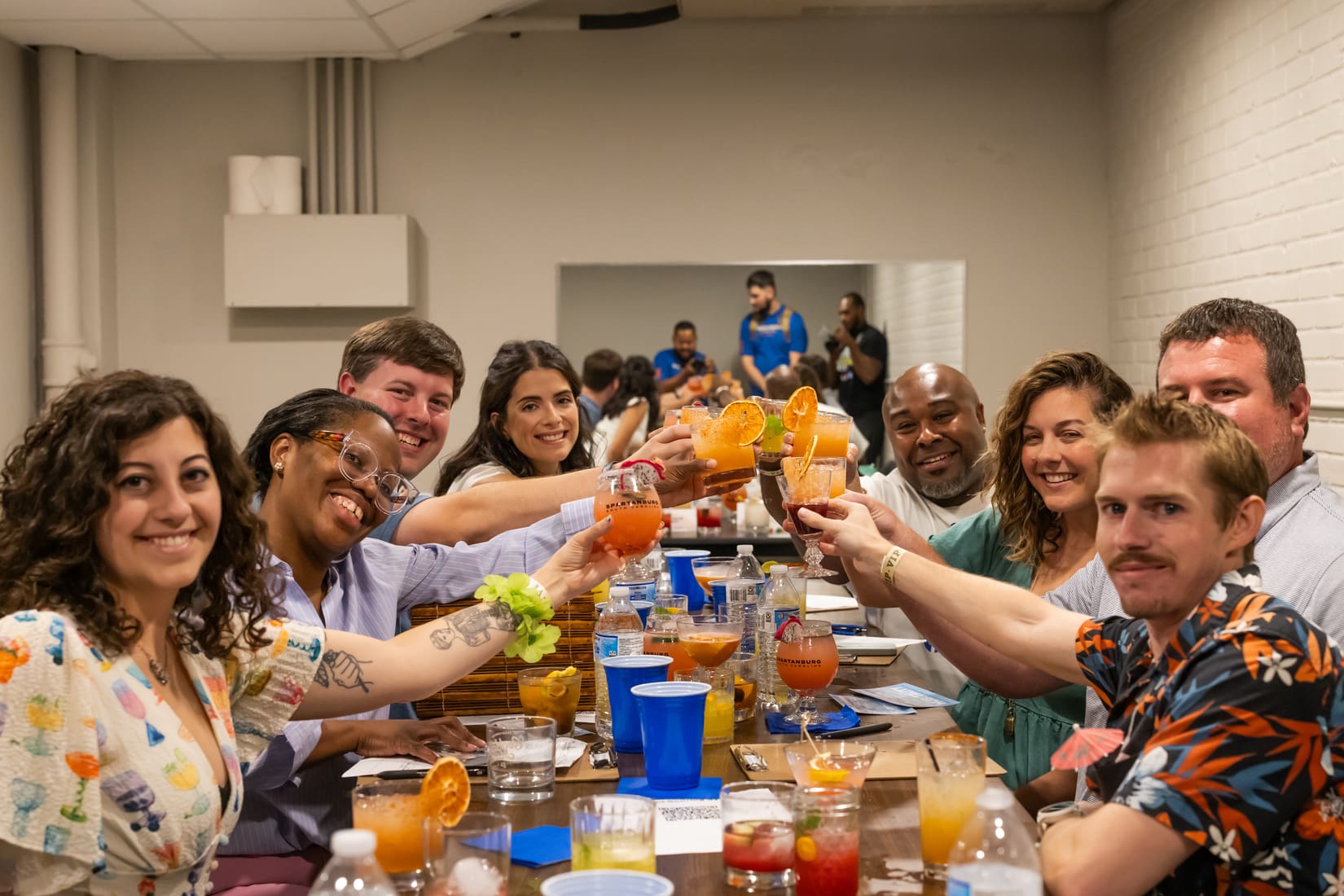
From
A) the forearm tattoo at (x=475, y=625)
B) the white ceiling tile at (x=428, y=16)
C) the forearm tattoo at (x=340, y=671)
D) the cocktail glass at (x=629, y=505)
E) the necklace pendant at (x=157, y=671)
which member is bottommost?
the forearm tattoo at (x=340, y=671)

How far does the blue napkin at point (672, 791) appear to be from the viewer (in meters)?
1.85

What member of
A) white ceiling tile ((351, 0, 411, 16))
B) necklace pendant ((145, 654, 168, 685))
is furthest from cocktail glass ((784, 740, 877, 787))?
white ceiling tile ((351, 0, 411, 16))

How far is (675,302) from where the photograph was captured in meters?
7.35

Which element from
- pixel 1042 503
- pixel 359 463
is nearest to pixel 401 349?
pixel 359 463

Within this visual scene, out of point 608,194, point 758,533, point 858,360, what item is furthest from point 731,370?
point 758,533

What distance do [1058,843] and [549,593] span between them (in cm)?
102

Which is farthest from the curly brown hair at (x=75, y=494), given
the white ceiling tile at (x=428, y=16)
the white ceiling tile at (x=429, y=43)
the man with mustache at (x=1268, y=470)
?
the white ceiling tile at (x=429, y=43)

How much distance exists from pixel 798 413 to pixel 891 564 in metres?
0.50

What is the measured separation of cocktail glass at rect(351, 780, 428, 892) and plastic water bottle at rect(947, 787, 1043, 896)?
64 centimetres

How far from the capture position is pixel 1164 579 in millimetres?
1527

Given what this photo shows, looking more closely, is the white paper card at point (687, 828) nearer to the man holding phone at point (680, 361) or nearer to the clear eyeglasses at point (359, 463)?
the clear eyeglasses at point (359, 463)

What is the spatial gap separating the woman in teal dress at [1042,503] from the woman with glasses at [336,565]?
100 centimetres

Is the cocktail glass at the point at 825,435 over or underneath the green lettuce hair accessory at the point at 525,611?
over

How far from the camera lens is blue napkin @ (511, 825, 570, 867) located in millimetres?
1585
